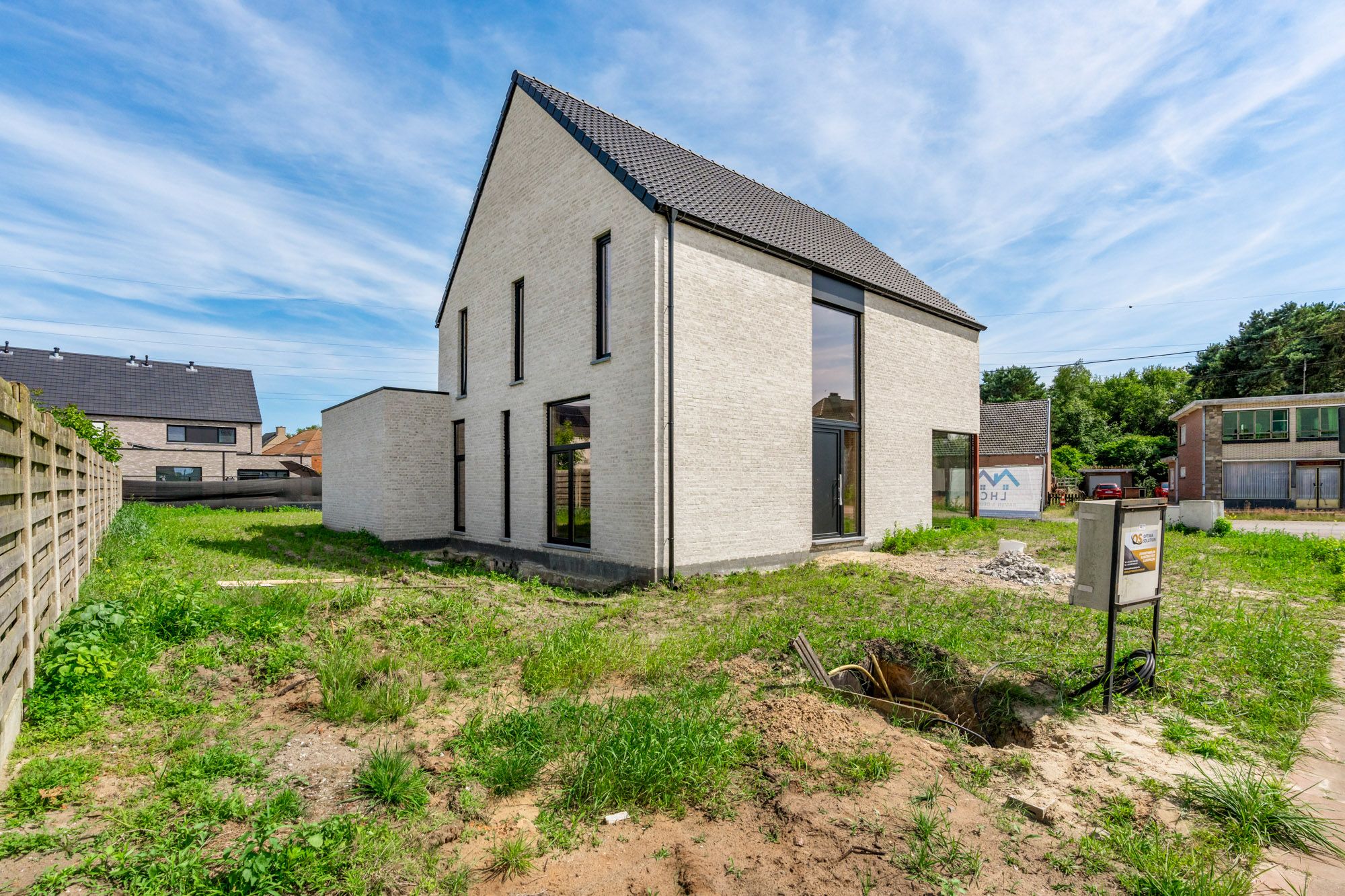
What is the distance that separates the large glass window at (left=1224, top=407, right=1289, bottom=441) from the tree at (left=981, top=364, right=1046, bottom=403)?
93.1 feet

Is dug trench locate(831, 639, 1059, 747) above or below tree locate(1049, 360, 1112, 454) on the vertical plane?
below

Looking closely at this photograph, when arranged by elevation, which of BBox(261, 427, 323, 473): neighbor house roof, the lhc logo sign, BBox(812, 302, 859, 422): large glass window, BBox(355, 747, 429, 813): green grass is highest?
BBox(812, 302, 859, 422): large glass window

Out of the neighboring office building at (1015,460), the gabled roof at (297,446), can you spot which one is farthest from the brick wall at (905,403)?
the gabled roof at (297,446)

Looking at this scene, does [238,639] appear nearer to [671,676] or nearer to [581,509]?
[671,676]

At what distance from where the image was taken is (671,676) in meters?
4.72

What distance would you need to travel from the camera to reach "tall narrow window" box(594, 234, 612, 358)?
10084 millimetres

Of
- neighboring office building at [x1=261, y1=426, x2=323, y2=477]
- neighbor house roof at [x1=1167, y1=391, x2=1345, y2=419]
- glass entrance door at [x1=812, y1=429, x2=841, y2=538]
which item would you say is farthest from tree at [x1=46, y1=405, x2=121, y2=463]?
neighbor house roof at [x1=1167, y1=391, x2=1345, y2=419]

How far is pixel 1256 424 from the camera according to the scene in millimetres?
25891

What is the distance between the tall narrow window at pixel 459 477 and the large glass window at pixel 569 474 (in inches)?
158

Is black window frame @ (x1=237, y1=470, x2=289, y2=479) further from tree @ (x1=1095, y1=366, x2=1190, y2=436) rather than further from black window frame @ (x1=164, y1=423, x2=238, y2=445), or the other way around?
tree @ (x1=1095, y1=366, x2=1190, y2=436)

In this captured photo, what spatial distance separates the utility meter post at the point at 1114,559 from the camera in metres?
4.16

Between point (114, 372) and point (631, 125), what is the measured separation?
36.6 m

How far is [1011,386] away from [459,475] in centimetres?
5545

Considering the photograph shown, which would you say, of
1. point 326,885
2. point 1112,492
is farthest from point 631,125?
point 1112,492
